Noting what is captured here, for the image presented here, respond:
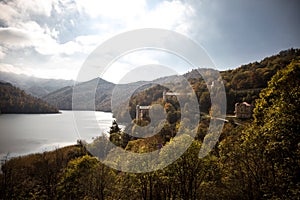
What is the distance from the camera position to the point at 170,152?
23.6 ft

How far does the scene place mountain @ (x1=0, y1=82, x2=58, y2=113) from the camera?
76875 millimetres

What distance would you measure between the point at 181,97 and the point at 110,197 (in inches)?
1148

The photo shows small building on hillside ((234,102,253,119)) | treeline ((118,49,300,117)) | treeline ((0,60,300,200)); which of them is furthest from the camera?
treeline ((118,49,300,117))

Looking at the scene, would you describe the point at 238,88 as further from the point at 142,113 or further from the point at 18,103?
the point at 18,103

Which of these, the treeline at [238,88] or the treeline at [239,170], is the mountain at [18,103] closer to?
the treeline at [238,88]

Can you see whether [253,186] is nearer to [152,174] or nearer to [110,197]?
[152,174]

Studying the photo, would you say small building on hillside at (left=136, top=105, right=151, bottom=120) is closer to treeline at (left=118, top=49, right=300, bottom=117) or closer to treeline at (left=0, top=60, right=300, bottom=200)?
treeline at (left=118, top=49, right=300, bottom=117)

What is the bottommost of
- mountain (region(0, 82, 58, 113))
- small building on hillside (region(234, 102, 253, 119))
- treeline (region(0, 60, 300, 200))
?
treeline (region(0, 60, 300, 200))

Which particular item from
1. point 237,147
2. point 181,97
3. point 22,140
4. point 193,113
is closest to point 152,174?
point 237,147

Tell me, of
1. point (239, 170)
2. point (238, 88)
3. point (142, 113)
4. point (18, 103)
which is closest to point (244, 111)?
point (238, 88)

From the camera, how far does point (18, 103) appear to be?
263 ft

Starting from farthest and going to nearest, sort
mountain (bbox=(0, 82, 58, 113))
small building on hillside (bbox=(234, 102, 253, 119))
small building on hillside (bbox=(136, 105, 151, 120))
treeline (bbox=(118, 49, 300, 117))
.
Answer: mountain (bbox=(0, 82, 58, 113)) < treeline (bbox=(118, 49, 300, 117)) < small building on hillside (bbox=(136, 105, 151, 120)) < small building on hillside (bbox=(234, 102, 253, 119))

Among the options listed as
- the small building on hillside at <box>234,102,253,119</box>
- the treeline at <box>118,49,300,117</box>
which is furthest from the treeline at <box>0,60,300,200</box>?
the treeline at <box>118,49,300,117</box>

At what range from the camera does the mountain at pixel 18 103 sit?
252 feet
